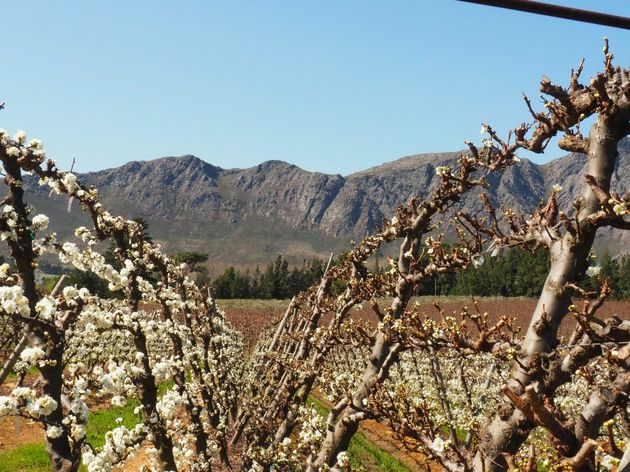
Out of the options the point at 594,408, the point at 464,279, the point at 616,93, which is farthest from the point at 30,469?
the point at 464,279

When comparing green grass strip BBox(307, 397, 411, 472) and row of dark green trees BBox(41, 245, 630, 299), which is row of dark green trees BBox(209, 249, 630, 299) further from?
green grass strip BBox(307, 397, 411, 472)

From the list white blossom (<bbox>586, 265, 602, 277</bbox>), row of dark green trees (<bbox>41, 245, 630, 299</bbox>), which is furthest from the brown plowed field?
white blossom (<bbox>586, 265, 602, 277</bbox>)

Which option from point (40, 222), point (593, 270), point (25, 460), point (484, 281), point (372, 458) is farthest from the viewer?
point (484, 281)

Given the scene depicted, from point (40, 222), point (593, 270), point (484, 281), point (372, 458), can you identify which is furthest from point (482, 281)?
point (40, 222)

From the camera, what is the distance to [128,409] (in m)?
18.0

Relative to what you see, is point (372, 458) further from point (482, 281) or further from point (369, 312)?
point (482, 281)

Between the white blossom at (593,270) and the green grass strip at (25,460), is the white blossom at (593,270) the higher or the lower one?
the higher one

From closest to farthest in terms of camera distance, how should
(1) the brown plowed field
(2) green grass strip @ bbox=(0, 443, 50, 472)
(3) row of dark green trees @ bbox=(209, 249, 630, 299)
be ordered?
(2) green grass strip @ bbox=(0, 443, 50, 472) → (1) the brown plowed field → (3) row of dark green trees @ bbox=(209, 249, 630, 299)

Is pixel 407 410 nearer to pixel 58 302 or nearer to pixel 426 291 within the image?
pixel 58 302

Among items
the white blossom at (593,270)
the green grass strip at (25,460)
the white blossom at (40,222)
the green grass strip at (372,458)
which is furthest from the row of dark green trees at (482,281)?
the white blossom at (593,270)

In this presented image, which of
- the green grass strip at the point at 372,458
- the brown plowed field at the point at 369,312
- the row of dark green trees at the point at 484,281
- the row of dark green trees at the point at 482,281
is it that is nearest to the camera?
the green grass strip at the point at 372,458

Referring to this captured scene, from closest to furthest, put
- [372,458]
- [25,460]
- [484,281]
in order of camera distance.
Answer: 1. [25,460]
2. [372,458]
3. [484,281]

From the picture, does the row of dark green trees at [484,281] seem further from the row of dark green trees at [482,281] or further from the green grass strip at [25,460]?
the green grass strip at [25,460]

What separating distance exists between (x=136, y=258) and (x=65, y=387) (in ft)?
6.15
